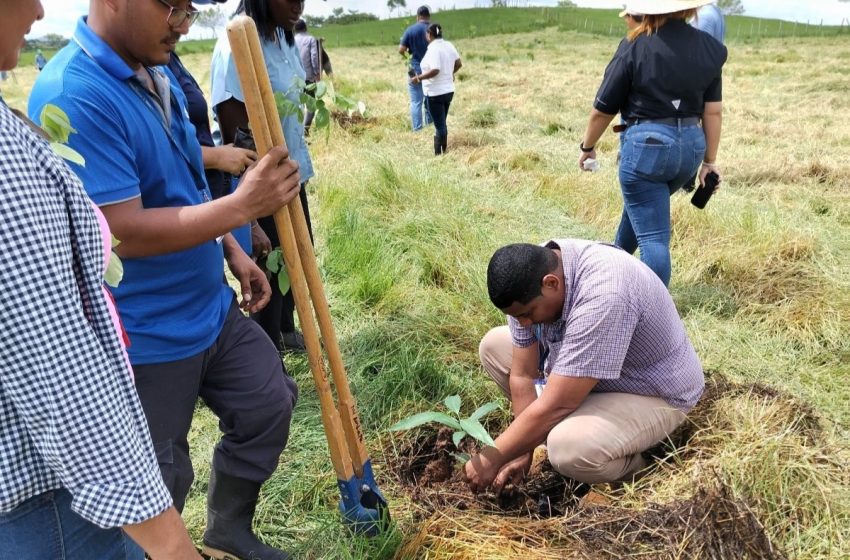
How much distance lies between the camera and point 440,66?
7.27 m

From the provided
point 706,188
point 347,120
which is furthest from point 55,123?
point 347,120

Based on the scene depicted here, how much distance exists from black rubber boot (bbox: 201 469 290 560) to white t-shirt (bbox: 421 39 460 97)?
6201 millimetres

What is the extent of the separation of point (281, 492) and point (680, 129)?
2.47 meters

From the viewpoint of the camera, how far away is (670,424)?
229 cm

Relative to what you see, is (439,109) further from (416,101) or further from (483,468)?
(483,468)

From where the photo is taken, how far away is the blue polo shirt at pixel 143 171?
1.34 metres

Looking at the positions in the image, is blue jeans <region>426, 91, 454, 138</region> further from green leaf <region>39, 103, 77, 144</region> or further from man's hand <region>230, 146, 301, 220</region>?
green leaf <region>39, 103, 77, 144</region>

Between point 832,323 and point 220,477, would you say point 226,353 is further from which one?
point 832,323

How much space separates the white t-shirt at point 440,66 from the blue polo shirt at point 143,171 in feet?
19.6

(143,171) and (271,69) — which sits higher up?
(271,69)

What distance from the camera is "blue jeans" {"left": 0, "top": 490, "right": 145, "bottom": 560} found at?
3.12 ft

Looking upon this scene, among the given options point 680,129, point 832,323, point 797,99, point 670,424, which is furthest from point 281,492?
point 797,99

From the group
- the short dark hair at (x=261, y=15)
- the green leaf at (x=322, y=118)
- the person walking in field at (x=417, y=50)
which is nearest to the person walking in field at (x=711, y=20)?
the short dark hair at (x=261, y=15)

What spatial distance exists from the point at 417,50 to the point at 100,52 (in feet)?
25.6
